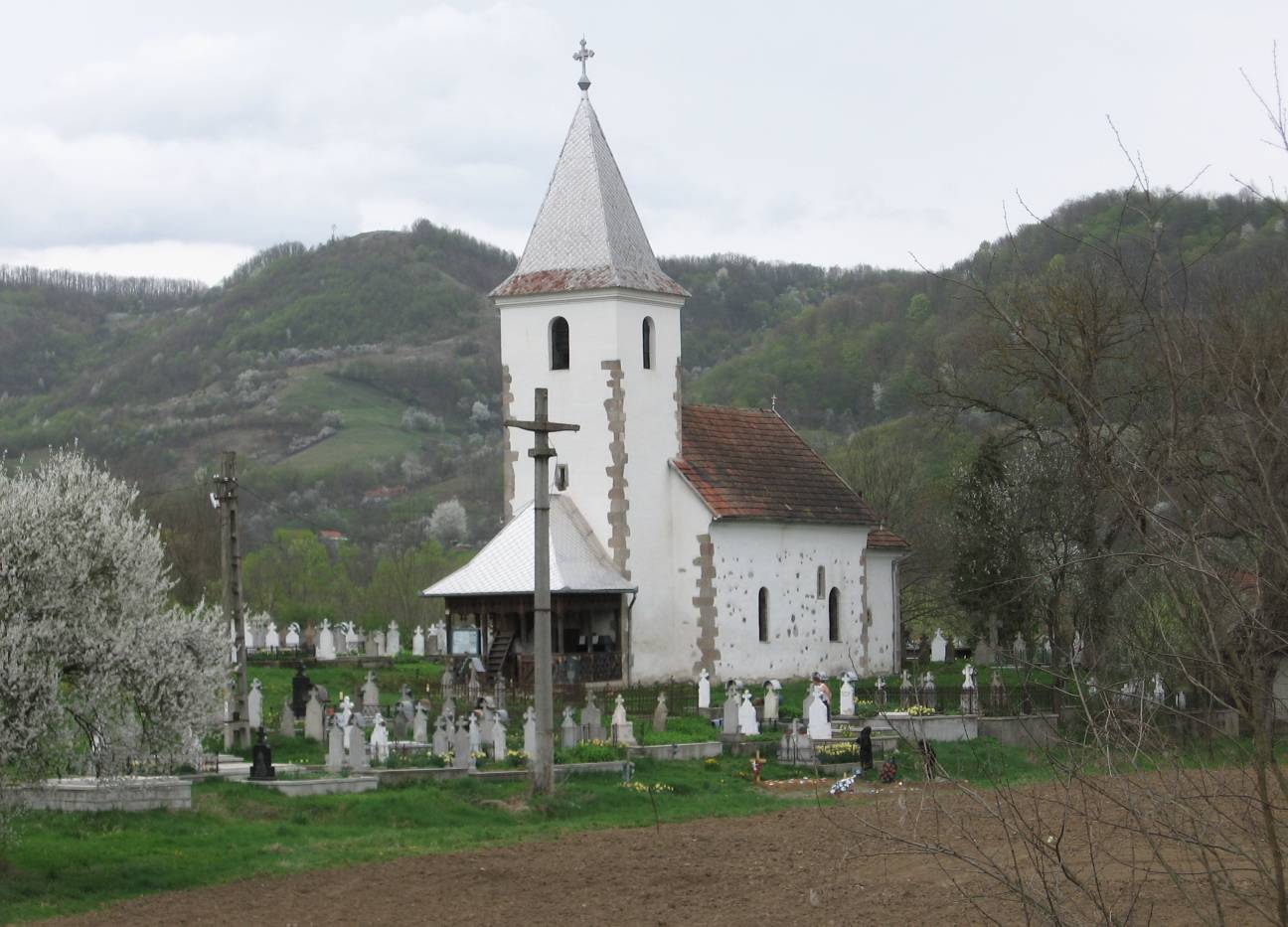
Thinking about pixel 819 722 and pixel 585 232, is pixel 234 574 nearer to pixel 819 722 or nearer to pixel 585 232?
pixel 819 722

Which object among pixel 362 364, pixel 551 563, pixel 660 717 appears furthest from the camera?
pixel 362 364

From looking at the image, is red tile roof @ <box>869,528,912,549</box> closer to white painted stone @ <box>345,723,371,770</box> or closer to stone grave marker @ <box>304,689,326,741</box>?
stone grave marker @ <box>304,689,326,741</box>

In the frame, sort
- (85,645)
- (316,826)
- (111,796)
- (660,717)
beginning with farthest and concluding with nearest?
(660,717), (316,826), (111,796), (85,645)

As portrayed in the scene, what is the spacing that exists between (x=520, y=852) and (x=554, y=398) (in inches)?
924

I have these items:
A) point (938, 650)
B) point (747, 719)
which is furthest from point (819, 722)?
point (938, 650)

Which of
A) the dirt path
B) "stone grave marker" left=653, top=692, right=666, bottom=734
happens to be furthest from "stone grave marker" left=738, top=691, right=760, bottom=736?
the dirt path

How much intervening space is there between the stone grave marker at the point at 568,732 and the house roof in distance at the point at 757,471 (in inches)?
506

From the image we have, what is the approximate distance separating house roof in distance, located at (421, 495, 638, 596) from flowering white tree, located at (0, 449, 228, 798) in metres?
20.3

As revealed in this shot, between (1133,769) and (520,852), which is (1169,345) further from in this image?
(520,852)

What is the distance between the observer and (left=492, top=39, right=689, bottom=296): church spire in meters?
46.3

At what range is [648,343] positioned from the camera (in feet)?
155

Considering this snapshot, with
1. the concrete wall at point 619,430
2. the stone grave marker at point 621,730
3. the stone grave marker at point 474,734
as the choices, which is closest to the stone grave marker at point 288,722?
the stone grave marker at point 474,734

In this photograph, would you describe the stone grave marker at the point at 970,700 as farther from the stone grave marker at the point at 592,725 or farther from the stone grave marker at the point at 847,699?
the stone grave marker at the point at 592,725

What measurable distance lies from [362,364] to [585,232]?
11797 cm
